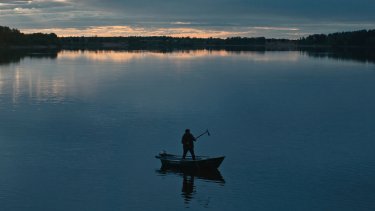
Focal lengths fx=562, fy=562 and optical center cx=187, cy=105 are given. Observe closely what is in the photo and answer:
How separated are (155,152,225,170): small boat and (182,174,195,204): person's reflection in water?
3.22 ft

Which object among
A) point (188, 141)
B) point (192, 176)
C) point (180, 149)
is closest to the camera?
point (192, 176)

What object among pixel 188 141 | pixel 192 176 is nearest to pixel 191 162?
pixel 192 176

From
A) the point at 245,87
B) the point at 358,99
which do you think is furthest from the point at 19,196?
the point at 245,87

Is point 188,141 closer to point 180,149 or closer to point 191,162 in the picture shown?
point 191,162

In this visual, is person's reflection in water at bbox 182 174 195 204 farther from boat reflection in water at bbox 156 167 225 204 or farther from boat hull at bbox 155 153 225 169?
boat hull at bbox 155 153 225 169

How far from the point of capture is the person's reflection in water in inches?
1249

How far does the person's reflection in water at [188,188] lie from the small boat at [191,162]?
3.22 ft

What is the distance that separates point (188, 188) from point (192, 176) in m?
2.46

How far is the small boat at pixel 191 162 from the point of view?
36.3m

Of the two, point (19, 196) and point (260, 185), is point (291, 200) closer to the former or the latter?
point (260, 185)

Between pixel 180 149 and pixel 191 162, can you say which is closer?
pixel 191 162

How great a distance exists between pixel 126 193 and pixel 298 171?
1168 centimetres

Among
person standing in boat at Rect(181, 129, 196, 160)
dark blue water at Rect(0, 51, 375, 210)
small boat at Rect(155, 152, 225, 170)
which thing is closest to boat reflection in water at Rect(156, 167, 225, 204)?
dark blue water at Rect(0, 51, 375, 210)

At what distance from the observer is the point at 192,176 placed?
118 ft
